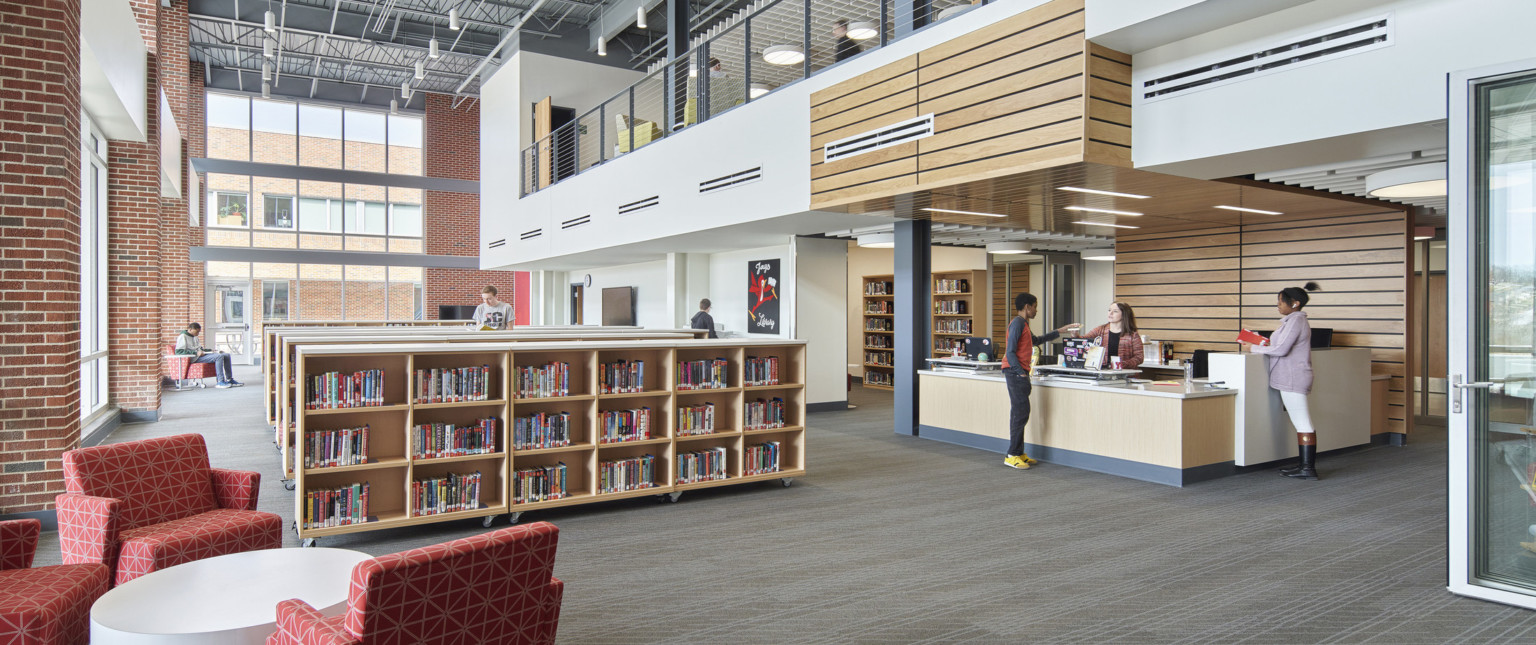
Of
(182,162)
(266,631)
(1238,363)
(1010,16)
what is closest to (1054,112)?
(1010,16)

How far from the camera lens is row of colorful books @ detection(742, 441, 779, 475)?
20.6 feet

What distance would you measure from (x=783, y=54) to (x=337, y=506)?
7.66 m

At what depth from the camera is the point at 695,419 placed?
6.07 metres

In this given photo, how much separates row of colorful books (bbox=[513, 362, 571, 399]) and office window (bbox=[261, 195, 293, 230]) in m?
18.2

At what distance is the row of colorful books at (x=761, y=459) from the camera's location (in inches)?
247

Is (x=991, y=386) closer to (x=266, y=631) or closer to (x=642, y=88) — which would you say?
(x=266, y=631)

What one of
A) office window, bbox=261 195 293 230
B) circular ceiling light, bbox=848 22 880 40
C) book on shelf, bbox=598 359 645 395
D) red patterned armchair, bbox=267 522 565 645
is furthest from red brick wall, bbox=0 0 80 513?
office window, bbox=261 195 293 230

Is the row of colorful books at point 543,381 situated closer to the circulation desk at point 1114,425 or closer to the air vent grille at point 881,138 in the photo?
the air vent grille at point 881,138

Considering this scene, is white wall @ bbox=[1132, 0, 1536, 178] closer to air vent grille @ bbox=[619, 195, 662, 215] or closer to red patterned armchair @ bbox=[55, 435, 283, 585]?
red patterned armchair @ bbox=[55, 435, 283, 585]

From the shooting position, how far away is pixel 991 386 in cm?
793

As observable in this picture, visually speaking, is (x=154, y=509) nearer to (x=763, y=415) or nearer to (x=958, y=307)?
(x=763, y=415)

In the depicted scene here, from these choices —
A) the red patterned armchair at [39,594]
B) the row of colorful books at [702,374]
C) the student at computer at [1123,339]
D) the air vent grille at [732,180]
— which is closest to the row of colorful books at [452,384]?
the row of colorful books at [702,374]

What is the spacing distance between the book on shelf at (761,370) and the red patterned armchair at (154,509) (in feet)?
11.0

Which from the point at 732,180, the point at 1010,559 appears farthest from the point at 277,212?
the point at 1010,559
